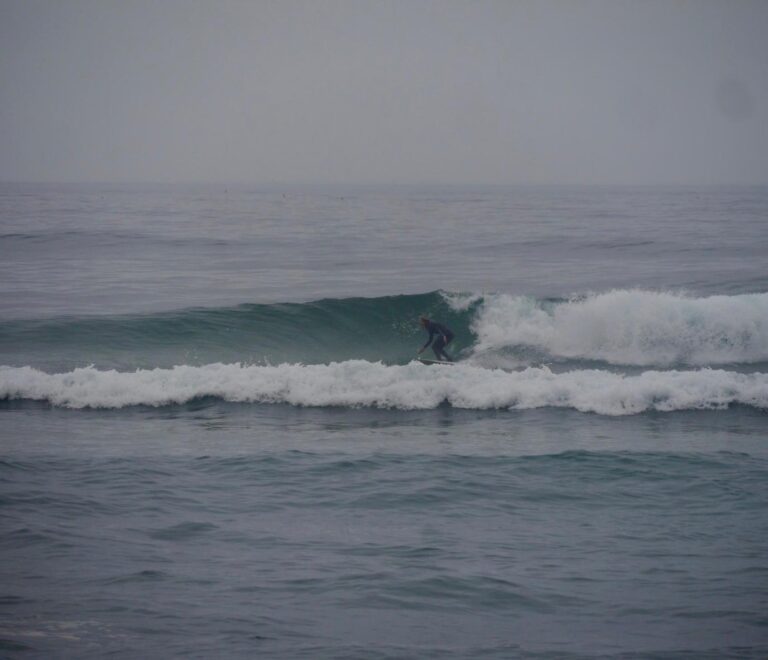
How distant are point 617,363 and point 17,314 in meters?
15.7

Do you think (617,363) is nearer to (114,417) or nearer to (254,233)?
(114,417)

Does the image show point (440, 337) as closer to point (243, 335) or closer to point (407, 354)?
point (407, 354)

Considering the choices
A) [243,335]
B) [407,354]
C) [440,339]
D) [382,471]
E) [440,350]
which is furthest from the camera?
[243,335]

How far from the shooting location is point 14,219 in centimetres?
5584

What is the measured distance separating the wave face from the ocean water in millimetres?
69

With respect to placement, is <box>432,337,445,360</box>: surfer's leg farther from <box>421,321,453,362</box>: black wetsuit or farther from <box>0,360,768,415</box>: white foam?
<box>0,360,768,415</box>: white foam

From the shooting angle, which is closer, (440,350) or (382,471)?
(382,471)

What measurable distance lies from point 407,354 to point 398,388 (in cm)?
542

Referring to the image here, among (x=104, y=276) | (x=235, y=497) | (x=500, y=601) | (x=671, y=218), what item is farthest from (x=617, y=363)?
(x=671, y=218)

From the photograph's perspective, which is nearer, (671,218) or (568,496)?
(568,496)

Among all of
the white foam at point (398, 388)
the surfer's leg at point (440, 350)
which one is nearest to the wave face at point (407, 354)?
the white foam at point (398, 388)

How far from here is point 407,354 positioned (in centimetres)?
2145

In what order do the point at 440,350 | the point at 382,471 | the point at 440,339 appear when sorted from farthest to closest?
the point at 440,339, the point at 440,350, the point at 382,471

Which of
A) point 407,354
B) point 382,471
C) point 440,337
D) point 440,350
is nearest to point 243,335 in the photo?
point 407,354
